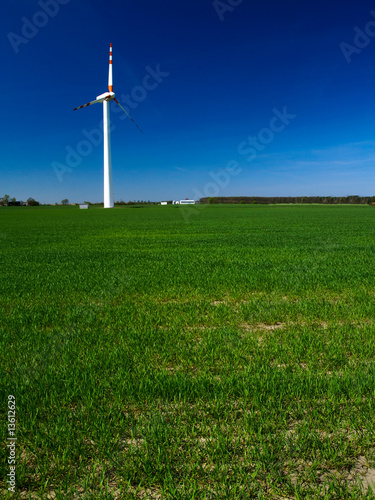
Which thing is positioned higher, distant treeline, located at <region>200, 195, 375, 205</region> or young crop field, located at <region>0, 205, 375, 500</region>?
distant treeline, located at <region>200, 195, 375, 205</region>

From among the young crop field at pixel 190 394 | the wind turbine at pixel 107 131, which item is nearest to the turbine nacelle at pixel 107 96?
the wind turbine at pixel 107 131

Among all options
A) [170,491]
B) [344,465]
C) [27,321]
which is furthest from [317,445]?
[27,321]

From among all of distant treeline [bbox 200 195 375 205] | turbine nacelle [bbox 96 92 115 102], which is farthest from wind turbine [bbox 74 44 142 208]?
distant treeline [bbox 200 195 375 205]

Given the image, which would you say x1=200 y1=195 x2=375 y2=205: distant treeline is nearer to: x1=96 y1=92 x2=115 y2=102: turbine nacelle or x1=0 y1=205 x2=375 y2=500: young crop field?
x1=96 y1=92 x2=115 y2=102: turbine nacelle

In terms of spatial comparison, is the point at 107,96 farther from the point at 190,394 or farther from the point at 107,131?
the point at 190,394

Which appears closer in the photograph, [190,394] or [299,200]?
[190,394]

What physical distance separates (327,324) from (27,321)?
5.55 m

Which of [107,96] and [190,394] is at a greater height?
[107,96]

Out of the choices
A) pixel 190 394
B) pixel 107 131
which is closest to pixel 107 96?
pixel 107 131

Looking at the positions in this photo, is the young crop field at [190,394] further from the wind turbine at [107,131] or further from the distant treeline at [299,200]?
the distant treeline at [299,200]

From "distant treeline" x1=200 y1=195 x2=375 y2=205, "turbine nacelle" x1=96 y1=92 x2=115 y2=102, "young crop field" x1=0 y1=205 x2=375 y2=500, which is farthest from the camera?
"distant treeline" x1=200 y1=195 x2=375 y2=205

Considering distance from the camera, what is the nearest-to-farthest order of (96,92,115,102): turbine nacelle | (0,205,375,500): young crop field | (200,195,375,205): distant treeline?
(0,205,375,500): young crop field, (96,92,115,102): turbine nacelle, (200,195,375,205): distant treeline

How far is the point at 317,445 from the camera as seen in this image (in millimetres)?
2689

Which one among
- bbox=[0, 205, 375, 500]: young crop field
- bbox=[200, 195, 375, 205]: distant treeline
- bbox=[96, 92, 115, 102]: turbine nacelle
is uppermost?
bbox=[96, 92, 115, 102]: turbine nacelle
